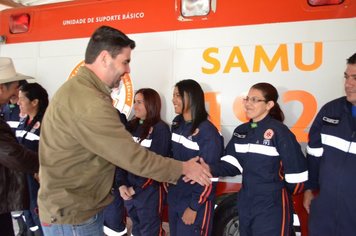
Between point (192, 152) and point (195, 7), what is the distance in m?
1.37

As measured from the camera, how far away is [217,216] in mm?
3170

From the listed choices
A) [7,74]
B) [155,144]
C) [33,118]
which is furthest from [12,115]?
[155,144]

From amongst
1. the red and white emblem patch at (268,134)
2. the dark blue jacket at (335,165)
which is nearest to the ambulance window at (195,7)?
the red and white emblem patch at (268,134)

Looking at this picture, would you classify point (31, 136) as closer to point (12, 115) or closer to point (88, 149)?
point (12, 115)

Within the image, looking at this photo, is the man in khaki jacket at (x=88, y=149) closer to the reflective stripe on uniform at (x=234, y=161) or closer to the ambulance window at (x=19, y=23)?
the reflective stripe on uniform at (x=234, y=161)

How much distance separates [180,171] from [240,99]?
1.24 m

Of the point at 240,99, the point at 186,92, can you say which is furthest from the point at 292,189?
the point at 186,92

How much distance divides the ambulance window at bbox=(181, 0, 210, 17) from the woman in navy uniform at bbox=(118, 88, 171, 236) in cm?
82

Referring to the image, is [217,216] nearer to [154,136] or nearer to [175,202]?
[175,202]

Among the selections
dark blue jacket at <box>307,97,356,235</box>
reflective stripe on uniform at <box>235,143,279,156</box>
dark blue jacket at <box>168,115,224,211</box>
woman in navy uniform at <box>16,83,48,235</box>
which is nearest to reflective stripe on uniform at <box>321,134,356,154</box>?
dark blue jacket at <box>307,97,356,235</box>

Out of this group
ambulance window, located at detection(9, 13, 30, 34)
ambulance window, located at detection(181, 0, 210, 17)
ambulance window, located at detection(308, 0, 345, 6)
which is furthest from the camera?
ambulance window, located at detection(9, 13, 30, 34)

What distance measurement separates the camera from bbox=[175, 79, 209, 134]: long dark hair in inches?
114

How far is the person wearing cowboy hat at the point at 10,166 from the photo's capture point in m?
2.19

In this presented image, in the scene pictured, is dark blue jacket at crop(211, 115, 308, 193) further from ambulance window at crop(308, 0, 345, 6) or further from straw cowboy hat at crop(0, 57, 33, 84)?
straw cowboy hat at crop(0, 57, 33, 84)
